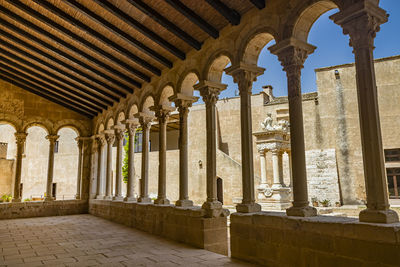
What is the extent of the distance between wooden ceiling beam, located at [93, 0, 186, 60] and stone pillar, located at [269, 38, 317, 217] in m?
2.74

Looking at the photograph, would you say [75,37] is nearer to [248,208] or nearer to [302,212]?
[248,208]

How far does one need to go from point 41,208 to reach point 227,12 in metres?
9.78

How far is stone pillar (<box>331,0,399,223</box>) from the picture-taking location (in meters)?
3.17

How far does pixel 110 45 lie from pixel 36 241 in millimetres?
4426

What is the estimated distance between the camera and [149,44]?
22.3ft

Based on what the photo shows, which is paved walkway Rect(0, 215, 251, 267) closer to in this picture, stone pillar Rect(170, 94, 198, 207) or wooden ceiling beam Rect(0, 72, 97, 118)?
stone pillar Rect(170, 94, 198, 207)

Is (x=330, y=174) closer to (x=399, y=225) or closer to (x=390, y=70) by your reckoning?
(x=390, y=70)

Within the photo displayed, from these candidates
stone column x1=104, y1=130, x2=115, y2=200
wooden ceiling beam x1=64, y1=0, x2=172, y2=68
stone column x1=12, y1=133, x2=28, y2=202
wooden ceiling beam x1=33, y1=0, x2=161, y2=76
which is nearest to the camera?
wooden ceiling beam x1=64, y1=0, x2=172, y2=68

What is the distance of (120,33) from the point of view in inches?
256

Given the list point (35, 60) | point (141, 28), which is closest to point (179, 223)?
point (141, 28)

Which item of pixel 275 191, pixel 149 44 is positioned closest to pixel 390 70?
pixel 275 191

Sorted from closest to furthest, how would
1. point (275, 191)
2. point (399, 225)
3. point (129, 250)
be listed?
1. point (399, 225)
2. point (129, 250)
3. point (275, 191)

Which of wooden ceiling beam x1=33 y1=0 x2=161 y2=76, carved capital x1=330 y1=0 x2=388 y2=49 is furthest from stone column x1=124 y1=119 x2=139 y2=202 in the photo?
carved capital x1=330 y1=0 x2=388 y2=49

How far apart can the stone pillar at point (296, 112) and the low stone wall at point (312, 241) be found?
28 centimetres
